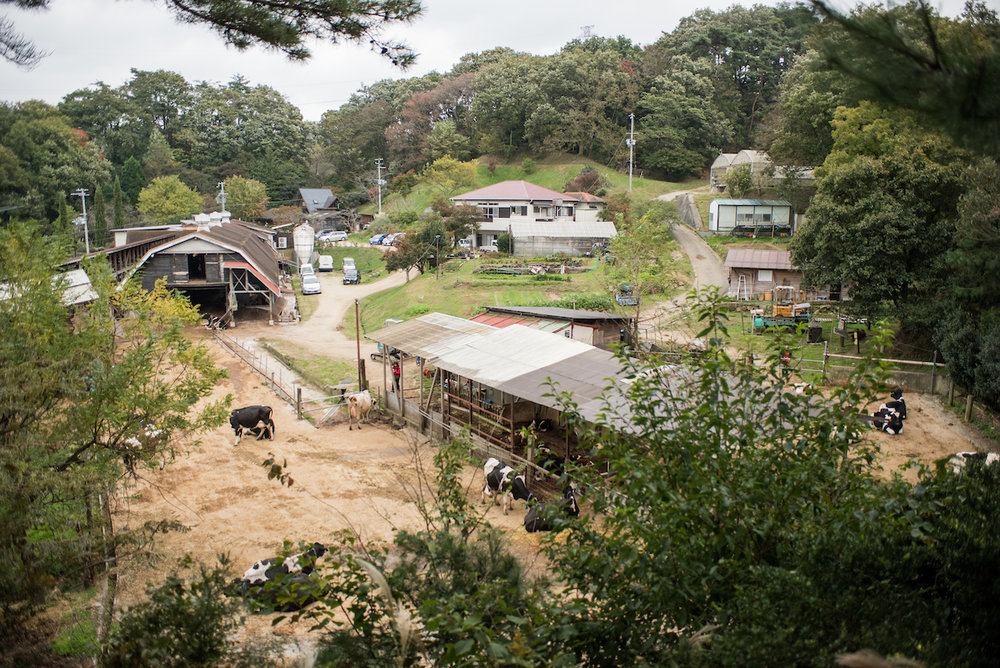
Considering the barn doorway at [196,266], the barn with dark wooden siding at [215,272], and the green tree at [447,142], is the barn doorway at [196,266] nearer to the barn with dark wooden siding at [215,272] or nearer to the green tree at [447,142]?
the barn with dark wooden siding at [215,272]

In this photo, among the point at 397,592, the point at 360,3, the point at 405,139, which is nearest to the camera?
the point at 397,592

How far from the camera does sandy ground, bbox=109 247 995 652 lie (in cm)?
1145

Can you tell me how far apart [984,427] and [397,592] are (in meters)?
16.3

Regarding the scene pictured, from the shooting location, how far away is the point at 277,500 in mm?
13461

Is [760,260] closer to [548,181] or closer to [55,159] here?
[548,181]

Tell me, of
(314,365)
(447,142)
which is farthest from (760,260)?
(447,142)

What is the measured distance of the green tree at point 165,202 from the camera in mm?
50938

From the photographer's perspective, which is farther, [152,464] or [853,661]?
[152,464]

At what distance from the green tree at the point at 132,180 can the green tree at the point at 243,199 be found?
7.19m

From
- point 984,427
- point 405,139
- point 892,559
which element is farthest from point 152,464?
point 405,139

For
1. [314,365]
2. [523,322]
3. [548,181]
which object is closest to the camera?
[523,322]

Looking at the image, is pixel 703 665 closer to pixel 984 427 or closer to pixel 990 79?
pixel 990 79

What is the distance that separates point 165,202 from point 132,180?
22.6 ft

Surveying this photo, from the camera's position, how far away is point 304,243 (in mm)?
45000
